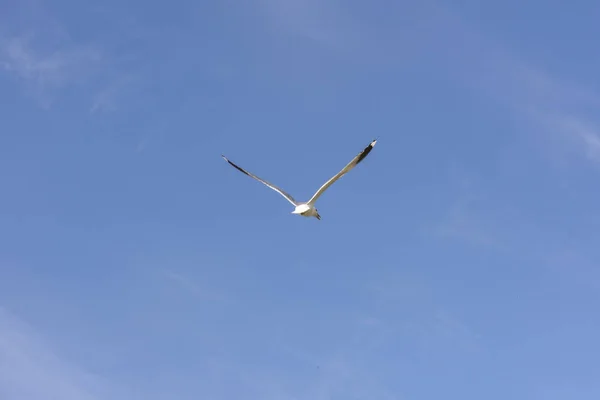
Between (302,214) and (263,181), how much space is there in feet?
17.1

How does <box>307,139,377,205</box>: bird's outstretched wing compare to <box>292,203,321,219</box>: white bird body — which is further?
<box>292,203,321,219</box>: white bird body

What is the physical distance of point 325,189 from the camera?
224 ft

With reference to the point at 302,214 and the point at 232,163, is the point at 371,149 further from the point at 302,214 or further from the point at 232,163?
the point at 232,163

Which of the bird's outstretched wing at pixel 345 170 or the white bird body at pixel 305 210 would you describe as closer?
the bird's outstretched wing at pixel 345 170

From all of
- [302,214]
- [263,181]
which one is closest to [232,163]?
[263,181]

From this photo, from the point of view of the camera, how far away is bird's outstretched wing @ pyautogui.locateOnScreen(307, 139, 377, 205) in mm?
64875

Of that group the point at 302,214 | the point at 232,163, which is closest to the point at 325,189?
the point at 302,214

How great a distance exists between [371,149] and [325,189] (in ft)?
17.7

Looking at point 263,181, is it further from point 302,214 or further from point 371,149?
point 371,149

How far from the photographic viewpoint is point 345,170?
66.1 m

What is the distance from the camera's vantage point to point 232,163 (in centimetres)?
7338

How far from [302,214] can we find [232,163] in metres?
8.24

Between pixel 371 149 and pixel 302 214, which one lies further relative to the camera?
pixel 302 214

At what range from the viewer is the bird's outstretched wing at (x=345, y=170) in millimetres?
64875
